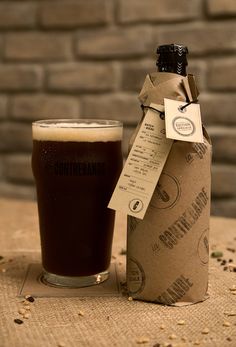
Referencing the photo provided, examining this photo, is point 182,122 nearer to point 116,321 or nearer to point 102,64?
point 116,321

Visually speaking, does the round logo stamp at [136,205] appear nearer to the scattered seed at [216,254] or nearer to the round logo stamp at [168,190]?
the round logo stamp at [168,190]

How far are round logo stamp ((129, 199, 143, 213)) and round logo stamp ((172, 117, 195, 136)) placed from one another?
11 cm

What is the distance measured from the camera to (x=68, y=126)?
31.5 inches

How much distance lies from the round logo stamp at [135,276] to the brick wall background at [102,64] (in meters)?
0.96

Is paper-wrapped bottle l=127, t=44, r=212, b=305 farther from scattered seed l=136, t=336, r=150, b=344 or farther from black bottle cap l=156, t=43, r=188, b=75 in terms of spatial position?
scattered seed l=136, t=336, r=150, b=344

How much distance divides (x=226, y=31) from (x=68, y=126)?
0.96m

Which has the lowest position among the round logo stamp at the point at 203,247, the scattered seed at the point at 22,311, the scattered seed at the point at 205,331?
the scattered seed at the point at 22,311

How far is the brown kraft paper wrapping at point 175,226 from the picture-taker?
71cm

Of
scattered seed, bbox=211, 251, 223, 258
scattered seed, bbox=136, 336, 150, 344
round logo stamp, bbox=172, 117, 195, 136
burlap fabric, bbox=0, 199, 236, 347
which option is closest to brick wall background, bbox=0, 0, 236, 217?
scattered seed, bbox=211, 251, 223, 258

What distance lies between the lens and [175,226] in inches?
28.2

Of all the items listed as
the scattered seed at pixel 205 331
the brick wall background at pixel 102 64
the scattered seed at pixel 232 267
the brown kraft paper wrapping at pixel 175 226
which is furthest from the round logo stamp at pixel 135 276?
the brick wall background at pixel 102 64

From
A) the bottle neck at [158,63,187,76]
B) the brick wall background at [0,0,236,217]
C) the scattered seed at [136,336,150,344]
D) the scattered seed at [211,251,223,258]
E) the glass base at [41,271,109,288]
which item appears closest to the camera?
the scattered seed at [136,336,150,344]

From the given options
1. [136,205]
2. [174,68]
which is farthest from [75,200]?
[174,68]

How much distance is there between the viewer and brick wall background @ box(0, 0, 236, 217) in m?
1.62
